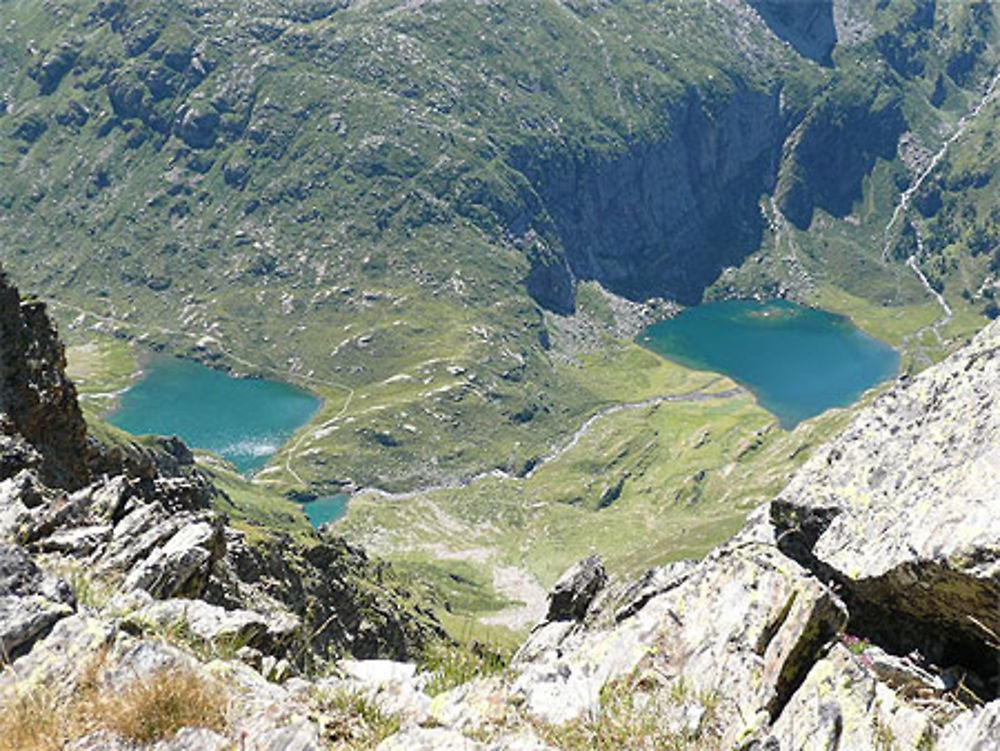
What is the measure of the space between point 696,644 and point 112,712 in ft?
40.0

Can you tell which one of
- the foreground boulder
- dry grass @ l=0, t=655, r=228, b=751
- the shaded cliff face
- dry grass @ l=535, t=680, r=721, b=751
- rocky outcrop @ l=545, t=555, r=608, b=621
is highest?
the foreground boulder

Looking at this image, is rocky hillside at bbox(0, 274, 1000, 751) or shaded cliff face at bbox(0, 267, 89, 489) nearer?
rocky hillside at bbox(0, 274, 1000, 751)

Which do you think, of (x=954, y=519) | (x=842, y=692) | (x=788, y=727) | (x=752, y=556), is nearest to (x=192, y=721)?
(x=788, y=727)

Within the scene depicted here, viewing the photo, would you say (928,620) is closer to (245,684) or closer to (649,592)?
(649,592)

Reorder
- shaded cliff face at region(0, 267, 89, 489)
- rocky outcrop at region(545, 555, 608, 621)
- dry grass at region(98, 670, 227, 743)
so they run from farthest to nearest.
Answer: shaded cliff face at region(0, 267, 89, 489), rocky outcrop at region(545, 555, 608, 621), dry grass at region(98, 670, 227, 743)

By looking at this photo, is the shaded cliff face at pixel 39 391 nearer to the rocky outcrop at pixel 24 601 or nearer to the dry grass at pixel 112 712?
the rocky outcrop at pixel 24 601

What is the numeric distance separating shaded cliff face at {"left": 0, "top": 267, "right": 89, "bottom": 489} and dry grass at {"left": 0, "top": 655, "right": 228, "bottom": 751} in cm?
4162

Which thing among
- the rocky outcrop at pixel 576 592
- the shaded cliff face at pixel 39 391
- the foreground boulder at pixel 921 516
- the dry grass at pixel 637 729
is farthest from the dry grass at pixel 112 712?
the shaded cliff face at pixel 39 391

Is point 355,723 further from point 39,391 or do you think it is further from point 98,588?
point 39,391

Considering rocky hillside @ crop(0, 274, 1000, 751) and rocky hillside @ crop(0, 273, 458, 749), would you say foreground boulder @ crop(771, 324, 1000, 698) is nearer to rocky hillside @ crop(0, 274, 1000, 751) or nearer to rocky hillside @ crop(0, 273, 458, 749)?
rocky hillside @ crop(0, 274, 1000, 751)

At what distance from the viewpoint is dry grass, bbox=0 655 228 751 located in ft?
35.3

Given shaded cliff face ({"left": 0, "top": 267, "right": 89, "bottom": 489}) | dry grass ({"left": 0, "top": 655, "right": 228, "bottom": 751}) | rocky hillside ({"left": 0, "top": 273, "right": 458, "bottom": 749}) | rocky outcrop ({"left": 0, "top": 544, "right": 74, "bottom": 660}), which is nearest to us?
dry grass ({"left": 0, "top": 655, "right": 228, "bottom": 751})

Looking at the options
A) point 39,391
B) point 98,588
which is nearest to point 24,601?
point 98,588

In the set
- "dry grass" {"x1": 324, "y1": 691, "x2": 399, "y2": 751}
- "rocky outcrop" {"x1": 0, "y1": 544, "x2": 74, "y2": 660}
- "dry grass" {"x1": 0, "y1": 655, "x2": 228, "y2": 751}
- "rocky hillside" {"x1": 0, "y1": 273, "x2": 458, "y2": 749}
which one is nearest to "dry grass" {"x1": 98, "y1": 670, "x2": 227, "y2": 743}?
"dry grass" {"x1": 0, "y1": 655, "x2": 228, "y2": 751}
